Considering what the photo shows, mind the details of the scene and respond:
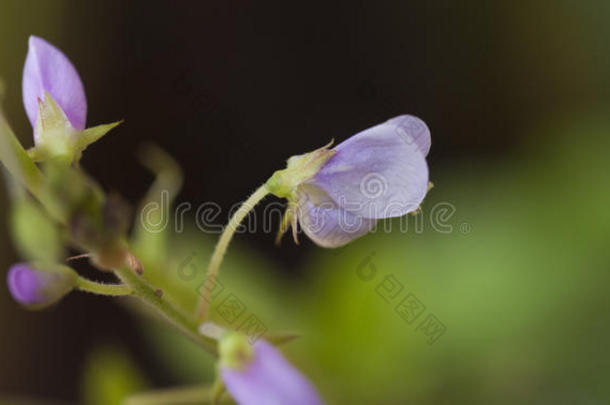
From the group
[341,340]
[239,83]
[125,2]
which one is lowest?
[341,340]

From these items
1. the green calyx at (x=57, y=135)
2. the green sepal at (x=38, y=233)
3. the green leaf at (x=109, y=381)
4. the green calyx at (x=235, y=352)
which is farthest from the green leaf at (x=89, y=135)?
the green leaf at (x=109, y=381)

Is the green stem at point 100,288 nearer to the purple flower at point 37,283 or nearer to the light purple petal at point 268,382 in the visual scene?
the purple flower at point 37,283

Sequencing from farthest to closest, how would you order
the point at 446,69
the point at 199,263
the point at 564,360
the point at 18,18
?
the point at 18,18 < the point at 446,69 < the point at 199,263 < the point at 564,360

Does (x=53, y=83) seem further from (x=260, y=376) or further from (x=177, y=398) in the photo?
(x=177, y=398)

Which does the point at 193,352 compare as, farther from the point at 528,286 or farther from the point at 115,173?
the point at 528,286

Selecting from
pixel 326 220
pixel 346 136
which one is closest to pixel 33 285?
pixel 326 220

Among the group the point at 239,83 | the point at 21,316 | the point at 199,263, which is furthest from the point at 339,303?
the point at 21,316
